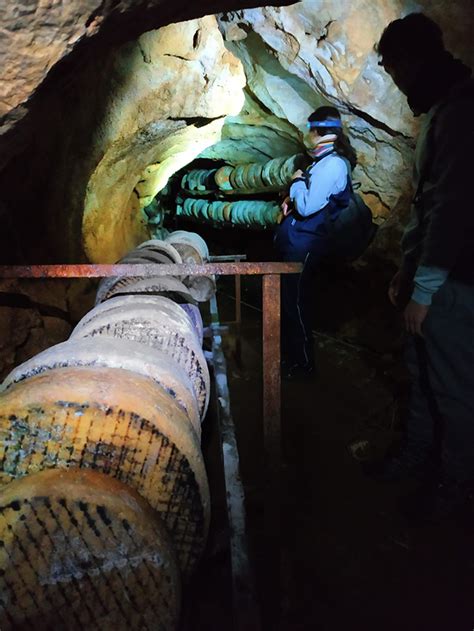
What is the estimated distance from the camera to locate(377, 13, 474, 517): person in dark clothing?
203cm

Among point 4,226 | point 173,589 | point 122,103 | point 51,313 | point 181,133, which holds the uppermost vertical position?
point 122,103

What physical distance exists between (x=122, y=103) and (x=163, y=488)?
11.5ft

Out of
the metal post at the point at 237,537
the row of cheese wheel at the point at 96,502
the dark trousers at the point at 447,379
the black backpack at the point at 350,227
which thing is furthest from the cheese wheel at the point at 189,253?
the row of cheese wheel at the point at 96,502

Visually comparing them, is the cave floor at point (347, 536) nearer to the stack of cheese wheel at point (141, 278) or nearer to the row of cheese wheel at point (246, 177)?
the stack of cheese wheel at point (141, 278)

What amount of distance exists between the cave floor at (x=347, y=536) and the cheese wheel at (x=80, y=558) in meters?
1.23

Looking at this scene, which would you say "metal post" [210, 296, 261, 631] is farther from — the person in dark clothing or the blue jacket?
the blue jacket

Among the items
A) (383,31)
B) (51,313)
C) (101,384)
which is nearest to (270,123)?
(383,31)

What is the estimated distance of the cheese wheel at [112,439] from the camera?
A: 100cm

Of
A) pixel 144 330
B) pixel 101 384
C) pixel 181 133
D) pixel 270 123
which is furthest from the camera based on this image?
pixel 270 123

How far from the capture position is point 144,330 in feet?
5.48

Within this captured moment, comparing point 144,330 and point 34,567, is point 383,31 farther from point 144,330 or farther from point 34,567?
point 34,567

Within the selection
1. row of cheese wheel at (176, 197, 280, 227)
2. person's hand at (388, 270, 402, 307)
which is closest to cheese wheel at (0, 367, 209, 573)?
person's hand at (388, 270, 402, 307)

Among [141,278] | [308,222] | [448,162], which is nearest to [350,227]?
[308,222]

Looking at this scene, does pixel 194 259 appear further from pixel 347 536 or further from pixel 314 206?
pixel 347 536
